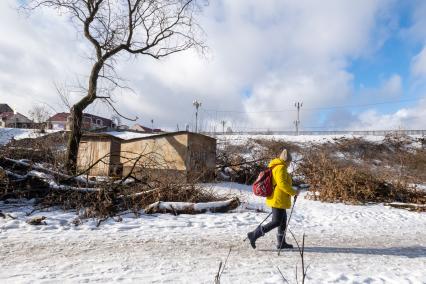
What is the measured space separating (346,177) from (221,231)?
7.96 meters

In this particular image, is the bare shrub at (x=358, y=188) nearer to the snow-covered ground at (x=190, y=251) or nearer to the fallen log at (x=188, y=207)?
the snow-covered ground at (x=190, y=251)

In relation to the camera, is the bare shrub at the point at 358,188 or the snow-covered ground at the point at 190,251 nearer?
→ the snow-covered ground at the point at 190,251

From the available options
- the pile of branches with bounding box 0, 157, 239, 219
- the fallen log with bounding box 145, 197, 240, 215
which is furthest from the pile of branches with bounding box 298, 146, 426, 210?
the fallen log with bounding box 145, 197, 240, 215

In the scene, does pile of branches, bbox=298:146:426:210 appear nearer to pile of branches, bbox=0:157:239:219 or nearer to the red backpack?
pile of branches, bbox=0:157:239:219

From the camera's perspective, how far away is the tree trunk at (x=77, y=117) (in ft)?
42.3

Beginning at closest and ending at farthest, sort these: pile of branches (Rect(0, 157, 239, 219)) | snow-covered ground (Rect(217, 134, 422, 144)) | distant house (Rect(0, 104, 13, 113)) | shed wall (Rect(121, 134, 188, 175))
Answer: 1. pile of branches (Rect(0, 157, 239, 219))
2. shed wall (Rect(121, 134, 188, 175))
3. snow-covered ground (Rect(217, 134, 422, 144))
4. distant house (Rect(0, 104, 13, 113))

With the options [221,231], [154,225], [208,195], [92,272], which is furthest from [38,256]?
[208,195]

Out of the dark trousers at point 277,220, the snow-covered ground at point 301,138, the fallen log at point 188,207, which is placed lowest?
the fallen log at point 188,207

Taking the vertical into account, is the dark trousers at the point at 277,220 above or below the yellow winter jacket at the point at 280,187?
below

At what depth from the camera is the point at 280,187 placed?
20.6ft

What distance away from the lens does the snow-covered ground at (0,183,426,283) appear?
5031 mm

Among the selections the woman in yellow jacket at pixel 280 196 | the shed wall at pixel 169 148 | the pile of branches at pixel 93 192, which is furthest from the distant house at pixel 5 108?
the woman in yellow jacket at pixel 280 196

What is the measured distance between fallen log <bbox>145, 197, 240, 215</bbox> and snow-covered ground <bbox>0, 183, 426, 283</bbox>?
285mm

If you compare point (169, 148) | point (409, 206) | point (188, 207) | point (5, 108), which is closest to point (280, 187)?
point (188, 207)
